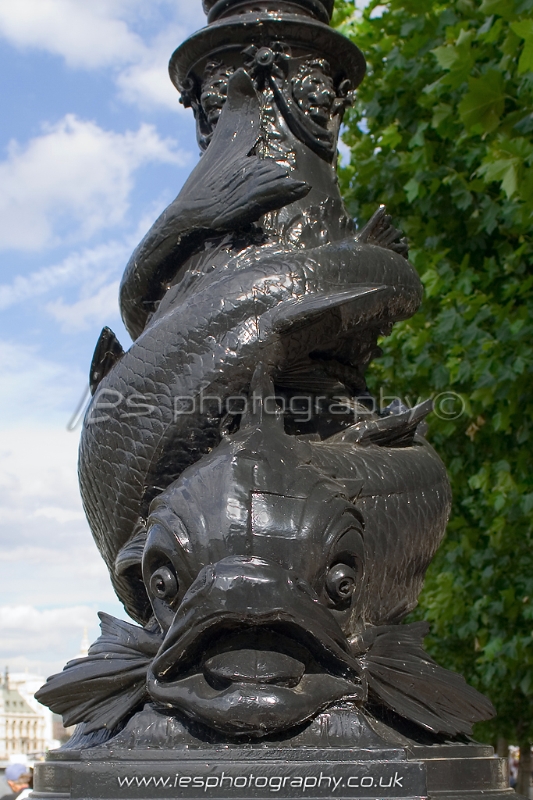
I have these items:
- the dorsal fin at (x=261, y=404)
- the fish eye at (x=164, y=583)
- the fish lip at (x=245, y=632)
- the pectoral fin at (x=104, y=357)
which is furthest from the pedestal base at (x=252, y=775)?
the pectoral fin at (x=104, y=357)

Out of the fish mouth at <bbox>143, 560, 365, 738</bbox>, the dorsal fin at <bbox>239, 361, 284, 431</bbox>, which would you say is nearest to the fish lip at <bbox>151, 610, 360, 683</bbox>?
the fish mouth at <bbox>143, 560, 365, 738</bbox>

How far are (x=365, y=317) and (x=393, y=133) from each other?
→ 18.2ft

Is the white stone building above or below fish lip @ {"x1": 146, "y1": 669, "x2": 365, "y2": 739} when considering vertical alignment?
below

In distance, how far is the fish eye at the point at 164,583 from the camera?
2.56m

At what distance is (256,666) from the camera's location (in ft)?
7.79

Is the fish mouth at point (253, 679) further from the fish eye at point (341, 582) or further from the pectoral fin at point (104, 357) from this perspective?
the pectoral fin at point (104, 357)

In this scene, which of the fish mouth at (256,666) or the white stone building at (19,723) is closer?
the fish mouth at (256,666)

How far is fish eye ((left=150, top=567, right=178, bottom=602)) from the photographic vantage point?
256cm

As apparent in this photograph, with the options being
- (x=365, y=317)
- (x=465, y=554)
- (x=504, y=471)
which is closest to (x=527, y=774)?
(x=465, y=554)

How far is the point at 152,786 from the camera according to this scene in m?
2.33

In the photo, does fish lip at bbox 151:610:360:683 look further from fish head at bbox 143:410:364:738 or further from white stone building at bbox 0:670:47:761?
white stone building at bbox 0:670:47:761

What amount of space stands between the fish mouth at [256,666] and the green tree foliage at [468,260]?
11.3 feet

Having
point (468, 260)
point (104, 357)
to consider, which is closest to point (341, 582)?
point (104, 357)

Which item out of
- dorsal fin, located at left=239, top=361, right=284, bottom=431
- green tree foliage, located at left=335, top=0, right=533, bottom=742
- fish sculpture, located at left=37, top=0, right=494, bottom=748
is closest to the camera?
fish sculpture, located at left=37, top=0, right=494, bottom=748
